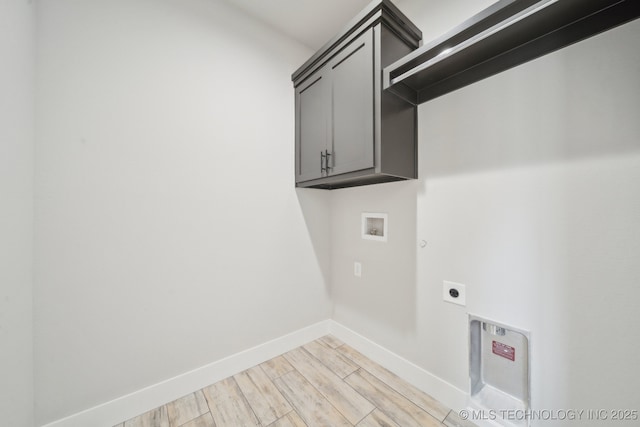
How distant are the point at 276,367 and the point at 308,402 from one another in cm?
43

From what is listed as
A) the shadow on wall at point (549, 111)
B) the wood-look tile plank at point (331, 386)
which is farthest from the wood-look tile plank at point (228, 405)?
the shadow on wall at point (549, 111)

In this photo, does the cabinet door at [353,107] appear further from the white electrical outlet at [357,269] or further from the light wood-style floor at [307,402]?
the light wood-style floor at [307,402]

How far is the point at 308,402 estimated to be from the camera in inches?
56.1

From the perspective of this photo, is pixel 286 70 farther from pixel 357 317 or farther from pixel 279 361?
pixel 279 361

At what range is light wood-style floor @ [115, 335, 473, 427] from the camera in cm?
129

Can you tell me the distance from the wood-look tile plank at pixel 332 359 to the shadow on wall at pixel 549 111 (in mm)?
1588

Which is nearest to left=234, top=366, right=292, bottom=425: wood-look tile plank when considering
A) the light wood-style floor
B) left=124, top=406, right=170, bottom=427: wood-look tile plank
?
the light wood-style floor

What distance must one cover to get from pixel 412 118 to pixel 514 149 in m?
0.61

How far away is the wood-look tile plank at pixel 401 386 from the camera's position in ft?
4.46

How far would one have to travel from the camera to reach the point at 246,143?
1.77 metres

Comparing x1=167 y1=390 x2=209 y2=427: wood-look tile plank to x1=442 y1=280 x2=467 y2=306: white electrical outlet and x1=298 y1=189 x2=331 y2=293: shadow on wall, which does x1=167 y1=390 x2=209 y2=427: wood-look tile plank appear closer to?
x1=298 y1=189 x2=331 y2=293: shadow on wall

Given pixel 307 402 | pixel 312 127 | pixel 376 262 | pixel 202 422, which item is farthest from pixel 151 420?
pixel 312 127

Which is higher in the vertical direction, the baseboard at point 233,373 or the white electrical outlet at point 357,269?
the white electrical outlet at point 357,269

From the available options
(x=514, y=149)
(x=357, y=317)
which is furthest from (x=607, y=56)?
(x=357, y=317)
